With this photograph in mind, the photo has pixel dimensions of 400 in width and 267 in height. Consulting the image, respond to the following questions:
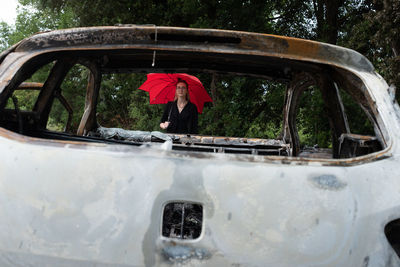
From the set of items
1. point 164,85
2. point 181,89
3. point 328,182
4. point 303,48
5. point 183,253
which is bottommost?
point 183,253

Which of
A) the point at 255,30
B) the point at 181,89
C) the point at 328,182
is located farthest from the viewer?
the point at 255,30

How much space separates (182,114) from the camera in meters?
4.79

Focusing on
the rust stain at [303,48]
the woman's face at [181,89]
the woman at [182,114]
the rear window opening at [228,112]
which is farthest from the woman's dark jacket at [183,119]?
the rust stain at [303,48]

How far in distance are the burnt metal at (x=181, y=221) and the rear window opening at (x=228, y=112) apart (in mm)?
718

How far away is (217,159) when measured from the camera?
1.34 metres

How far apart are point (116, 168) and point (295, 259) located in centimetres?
76

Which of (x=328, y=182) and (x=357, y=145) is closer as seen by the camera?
(x=328, y=182)

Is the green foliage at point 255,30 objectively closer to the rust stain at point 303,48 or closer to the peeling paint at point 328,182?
the rust stain at point 303,48

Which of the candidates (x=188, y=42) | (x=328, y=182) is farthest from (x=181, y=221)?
(x=188, y=42)

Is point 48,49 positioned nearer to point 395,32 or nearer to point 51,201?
point 51,201

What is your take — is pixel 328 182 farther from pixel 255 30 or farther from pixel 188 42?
pixel 255 30

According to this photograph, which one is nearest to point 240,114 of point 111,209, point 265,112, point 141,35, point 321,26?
point 265,112

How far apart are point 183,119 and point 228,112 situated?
483cm

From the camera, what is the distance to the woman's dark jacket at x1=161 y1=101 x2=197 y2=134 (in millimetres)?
4785
